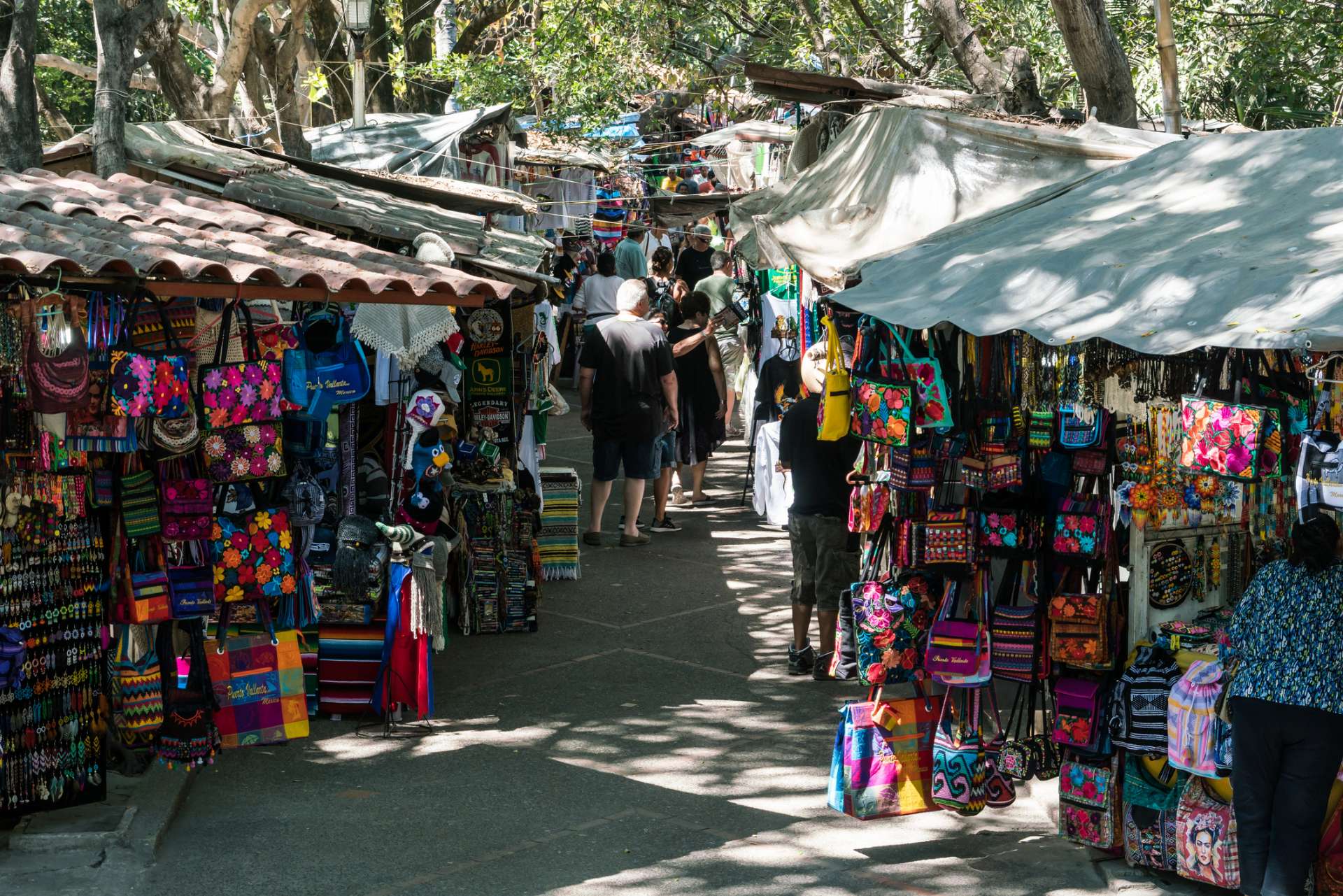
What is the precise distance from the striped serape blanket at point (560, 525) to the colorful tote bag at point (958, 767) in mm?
5027

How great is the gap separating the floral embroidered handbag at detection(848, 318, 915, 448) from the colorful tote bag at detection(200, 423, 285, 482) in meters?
2.70

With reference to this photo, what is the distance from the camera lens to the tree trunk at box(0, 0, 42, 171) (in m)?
7.60

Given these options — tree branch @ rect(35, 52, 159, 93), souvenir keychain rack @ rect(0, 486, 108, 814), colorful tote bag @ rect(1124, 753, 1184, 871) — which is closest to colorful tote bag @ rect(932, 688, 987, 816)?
colorful tote bag @ rect(1124, 753, 1184, 871)

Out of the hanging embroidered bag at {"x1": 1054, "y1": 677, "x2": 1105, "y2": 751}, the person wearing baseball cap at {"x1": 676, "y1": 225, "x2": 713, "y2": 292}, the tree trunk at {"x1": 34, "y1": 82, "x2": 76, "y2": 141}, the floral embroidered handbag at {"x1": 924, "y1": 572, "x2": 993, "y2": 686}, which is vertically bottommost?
the hanging embroidered bag at {"x1": 1054, "y1": 677, "x2": 1105, "y2": 751}

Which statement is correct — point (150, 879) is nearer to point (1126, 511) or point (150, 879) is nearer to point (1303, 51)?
point (1126, 511)

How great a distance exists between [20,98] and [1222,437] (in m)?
6.32

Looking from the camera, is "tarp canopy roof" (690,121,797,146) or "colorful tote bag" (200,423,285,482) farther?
"tarp canopy roof" (690,121,797,146)

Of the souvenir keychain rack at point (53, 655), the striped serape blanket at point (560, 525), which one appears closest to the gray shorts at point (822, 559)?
the striped serape blanket at point (560, 525)

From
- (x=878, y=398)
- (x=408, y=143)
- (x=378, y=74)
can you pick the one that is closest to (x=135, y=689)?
(x=878, y=398)

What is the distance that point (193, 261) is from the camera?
570cm

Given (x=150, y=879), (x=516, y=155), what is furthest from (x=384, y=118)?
(x=150, y=879)

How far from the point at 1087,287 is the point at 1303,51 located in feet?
36.6

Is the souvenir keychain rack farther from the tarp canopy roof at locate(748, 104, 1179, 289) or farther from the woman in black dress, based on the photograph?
the woman in black dress

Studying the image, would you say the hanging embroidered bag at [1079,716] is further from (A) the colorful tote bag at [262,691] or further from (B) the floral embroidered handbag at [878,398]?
(A) the colorful tote bag at [262,691]
